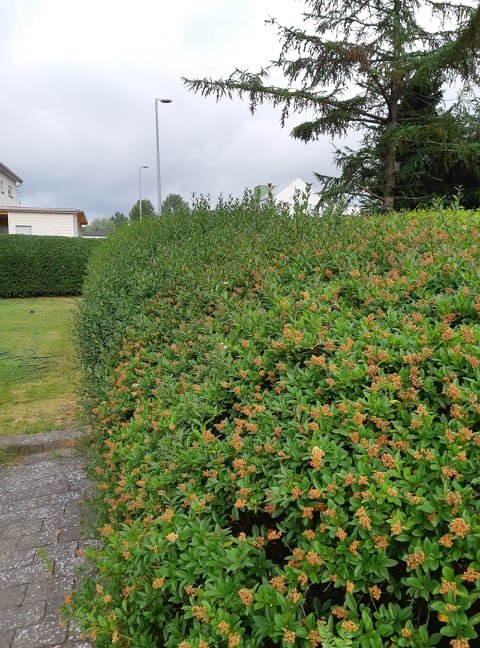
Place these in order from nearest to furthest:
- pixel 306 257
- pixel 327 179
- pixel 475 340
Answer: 1. pixel 475 340
2. pixel 306 257
3. pixel 327 179

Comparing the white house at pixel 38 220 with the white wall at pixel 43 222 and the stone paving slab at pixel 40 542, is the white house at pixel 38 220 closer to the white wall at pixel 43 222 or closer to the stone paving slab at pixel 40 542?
the white wall at pixel 43 222

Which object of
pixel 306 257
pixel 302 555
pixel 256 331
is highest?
pixel 306 257

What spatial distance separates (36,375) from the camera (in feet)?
20.3

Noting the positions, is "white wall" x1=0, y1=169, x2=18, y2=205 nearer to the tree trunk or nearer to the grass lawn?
the grass lawn

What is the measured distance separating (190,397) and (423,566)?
930 millimetres

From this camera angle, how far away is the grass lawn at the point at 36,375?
4.66 m

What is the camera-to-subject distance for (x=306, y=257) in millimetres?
2533

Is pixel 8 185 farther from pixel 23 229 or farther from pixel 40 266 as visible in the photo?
pixel 40 266

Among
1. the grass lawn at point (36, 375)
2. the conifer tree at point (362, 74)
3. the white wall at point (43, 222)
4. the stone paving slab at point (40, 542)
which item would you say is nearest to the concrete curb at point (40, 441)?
the stone paving slab at point (40, 542)

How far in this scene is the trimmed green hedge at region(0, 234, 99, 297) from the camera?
1514 centimetres

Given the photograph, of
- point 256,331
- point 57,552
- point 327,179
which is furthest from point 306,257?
point 327,179

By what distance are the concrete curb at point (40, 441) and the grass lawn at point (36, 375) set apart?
0.78 ft

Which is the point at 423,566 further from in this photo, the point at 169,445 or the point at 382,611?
the point at 169,445

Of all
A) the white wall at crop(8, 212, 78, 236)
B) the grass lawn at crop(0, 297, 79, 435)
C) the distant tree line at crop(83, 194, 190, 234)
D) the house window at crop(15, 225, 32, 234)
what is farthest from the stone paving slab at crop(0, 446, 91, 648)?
the house window at crop(15, 225, 32, 234)
